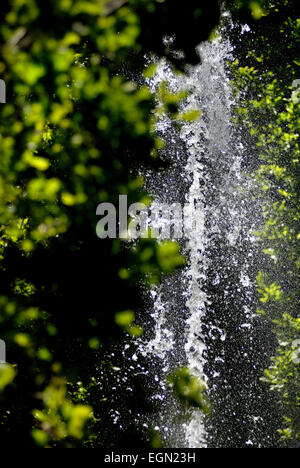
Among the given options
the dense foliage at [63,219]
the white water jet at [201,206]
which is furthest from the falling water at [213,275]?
the dense foliage at [63,219]

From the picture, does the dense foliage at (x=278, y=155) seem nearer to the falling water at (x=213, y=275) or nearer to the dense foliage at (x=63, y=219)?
the falling water at (x=213, y=275)

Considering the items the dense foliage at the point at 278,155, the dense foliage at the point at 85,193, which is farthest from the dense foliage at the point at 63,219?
the dense foliage at the point at 278,155

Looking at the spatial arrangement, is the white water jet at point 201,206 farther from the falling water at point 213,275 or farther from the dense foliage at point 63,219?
the dense foliage at point 63,219

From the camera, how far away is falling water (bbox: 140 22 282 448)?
1896 millimetres

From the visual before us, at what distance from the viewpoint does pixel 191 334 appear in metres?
2.00

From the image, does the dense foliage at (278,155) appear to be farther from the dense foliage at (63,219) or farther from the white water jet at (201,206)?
the dense foliage at (63,219)

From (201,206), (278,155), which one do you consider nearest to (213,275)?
(201,206)

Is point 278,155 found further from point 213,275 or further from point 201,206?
point 213,275

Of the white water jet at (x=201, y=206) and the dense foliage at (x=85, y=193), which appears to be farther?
the white water jet at (x=201, y=206)

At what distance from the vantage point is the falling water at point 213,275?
6.22 feet

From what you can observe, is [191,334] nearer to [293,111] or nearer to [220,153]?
[220,153]

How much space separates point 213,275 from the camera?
6.77 feet

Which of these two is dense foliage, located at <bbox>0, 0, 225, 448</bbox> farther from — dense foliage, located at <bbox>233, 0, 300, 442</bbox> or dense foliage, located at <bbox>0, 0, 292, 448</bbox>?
dense foliage, located at <bbox>233, 0, 300, 442</bbox>

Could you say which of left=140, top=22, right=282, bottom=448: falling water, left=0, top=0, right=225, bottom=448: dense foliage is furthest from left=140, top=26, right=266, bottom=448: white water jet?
left=0, top=0, right=225, bottom=448: dense foliage
